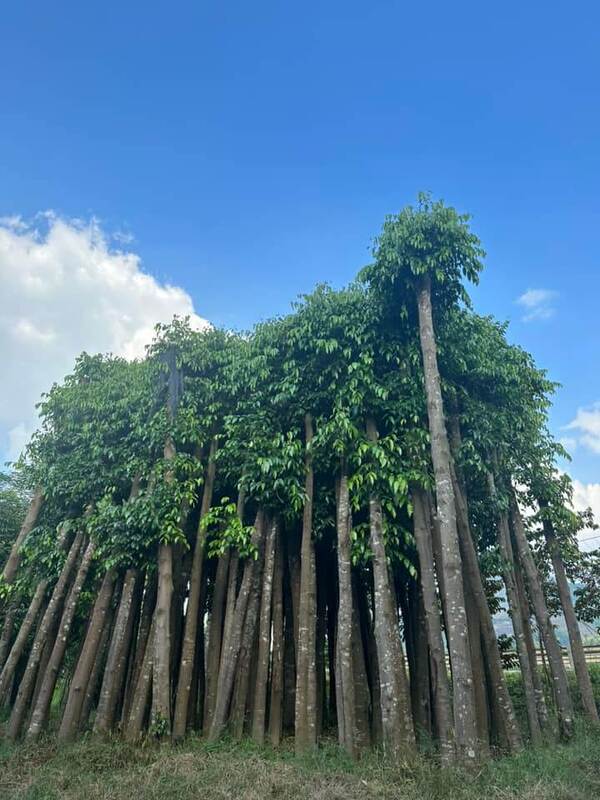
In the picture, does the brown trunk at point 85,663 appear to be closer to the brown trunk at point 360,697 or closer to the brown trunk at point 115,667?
the brown trunk at point 115,667

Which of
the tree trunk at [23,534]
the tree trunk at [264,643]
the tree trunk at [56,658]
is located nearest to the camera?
the tree trunk at [264,643]

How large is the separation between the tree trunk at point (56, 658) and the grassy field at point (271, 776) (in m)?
1.49

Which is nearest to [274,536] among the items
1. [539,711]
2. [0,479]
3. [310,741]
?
[310,741]

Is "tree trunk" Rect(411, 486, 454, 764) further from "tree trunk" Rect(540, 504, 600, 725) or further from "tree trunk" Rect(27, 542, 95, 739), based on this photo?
"tree trunk" Rect(27, 542, 95, 739)

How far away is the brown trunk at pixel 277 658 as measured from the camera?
928cm

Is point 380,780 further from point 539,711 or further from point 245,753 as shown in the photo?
point 539,711

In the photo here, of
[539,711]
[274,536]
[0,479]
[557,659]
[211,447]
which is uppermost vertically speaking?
[0,479]

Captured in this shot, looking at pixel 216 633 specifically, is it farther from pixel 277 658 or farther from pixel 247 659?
pixel 277 658

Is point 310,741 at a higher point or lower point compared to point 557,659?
lower

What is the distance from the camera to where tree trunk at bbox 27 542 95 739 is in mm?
9641

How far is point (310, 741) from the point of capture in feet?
26.5

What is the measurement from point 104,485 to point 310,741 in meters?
6.74

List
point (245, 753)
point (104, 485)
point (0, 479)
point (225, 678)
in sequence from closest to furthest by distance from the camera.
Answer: point (245, 753), point (225, 678), point (104, 485), point (0, 479)

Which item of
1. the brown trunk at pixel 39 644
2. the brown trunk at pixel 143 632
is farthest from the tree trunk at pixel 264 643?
the brown trunk at pixel 39 644
